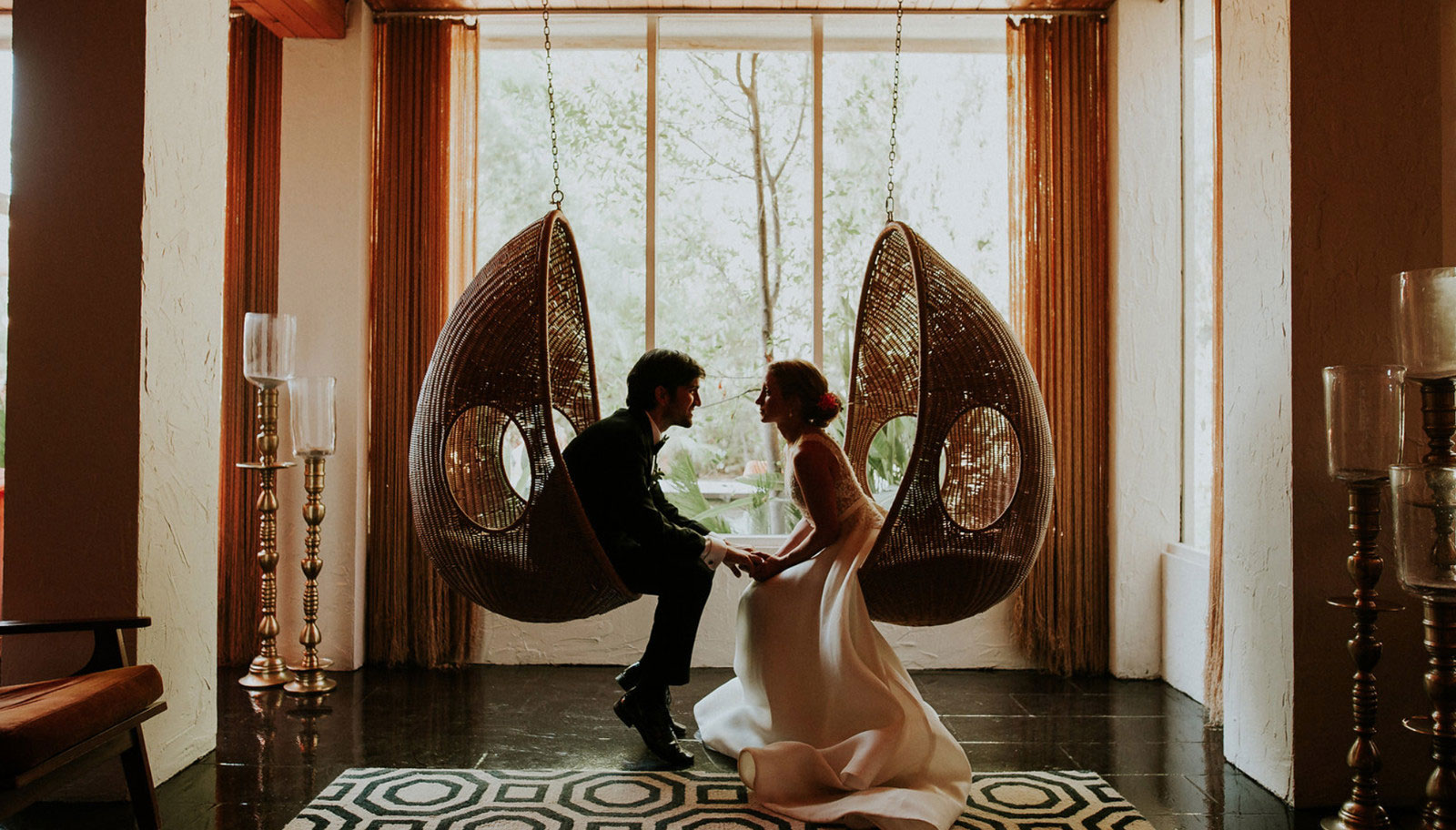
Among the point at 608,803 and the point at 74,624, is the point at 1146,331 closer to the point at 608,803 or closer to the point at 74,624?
the point at 608,803

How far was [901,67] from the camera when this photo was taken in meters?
4.59

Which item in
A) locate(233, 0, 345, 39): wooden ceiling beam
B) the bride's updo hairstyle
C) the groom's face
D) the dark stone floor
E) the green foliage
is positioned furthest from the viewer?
the green foliage

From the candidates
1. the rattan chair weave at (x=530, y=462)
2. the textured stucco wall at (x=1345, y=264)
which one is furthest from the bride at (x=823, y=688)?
the textured stucco wall at (x=1345, y=264)

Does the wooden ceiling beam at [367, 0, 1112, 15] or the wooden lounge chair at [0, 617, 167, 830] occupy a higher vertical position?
the wooden ceiling beam at [367, 0, 1112, 15]

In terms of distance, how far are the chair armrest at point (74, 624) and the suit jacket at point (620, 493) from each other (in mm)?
1156

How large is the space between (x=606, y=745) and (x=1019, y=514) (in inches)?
57.2

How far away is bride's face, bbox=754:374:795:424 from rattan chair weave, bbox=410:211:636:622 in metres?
0.69

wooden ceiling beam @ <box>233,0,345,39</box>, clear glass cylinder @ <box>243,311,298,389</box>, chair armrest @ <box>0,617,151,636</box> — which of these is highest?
wooden ceiling beam @ <box>233,0,345,39</box>

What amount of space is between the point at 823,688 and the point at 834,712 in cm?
7

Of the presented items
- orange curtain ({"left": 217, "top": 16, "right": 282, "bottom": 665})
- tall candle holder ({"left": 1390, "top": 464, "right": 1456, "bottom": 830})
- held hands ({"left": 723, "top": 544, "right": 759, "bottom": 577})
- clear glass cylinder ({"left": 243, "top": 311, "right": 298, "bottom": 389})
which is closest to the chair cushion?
held hands ({"left": 723, "top": 544, "right": 759, "bottom": 577})

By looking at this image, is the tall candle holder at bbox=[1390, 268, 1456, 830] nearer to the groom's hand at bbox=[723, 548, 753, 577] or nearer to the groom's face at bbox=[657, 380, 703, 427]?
the groom's hand at bbox=[723, 548, 753, 577]

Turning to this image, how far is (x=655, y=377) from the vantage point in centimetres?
323

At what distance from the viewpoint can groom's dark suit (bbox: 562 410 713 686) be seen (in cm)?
306

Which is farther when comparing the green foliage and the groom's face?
the green foliage
